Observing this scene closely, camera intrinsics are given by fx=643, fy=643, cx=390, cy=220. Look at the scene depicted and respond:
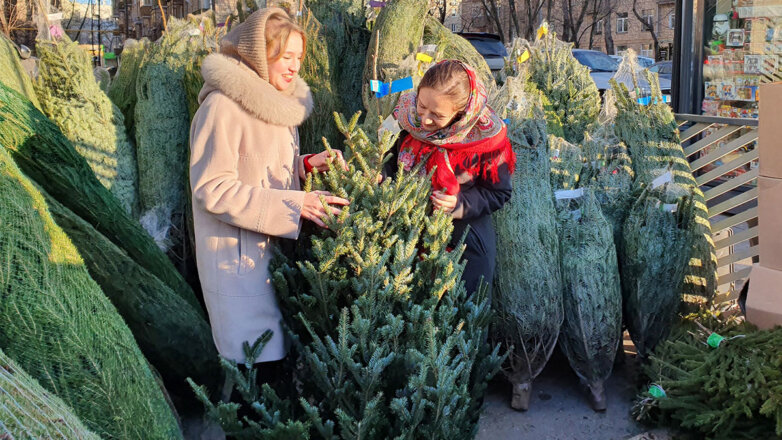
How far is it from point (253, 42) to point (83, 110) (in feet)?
6.67

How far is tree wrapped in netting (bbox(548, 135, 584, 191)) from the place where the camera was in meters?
3.41

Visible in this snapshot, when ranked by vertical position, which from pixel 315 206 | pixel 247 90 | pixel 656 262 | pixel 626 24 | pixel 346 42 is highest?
pixel 626 24

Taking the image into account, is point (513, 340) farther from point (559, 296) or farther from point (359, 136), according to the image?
point (359, 136)

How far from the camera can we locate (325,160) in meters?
2.20

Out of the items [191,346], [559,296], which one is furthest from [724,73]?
[191,346]

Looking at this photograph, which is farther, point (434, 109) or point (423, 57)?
point (423, 57)

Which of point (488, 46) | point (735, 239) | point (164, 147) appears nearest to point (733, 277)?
point (735, 239)

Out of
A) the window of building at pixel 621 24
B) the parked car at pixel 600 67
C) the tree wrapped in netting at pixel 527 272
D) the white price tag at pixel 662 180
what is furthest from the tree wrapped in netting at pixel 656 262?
the window of building at pixel 621 24

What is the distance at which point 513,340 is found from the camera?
3.15 m

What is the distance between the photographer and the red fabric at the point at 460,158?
243cm

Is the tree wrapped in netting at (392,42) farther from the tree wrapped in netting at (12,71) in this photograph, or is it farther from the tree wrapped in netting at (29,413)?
the tree wrapped in netting at (29,413)

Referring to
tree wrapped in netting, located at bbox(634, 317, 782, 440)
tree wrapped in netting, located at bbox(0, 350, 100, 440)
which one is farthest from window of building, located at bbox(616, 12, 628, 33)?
tree wrapped in netting, located at bbox(0, 350, 100, 440)

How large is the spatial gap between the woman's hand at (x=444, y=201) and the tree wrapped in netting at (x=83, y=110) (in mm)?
2012

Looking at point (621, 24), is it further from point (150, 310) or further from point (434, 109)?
point (150, 310)
